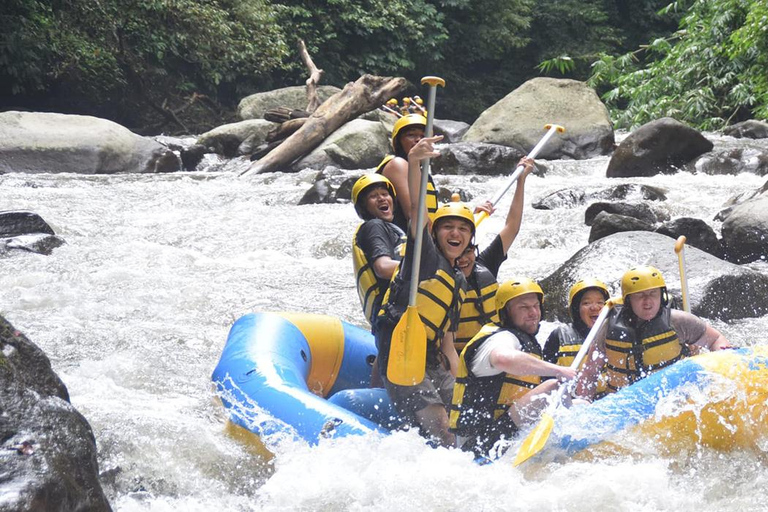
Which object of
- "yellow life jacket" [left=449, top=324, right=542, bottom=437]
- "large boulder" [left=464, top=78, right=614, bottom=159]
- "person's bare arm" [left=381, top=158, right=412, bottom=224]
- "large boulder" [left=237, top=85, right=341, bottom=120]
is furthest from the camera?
"large boulder" [left=237, top=85, right=341, bottom=120]

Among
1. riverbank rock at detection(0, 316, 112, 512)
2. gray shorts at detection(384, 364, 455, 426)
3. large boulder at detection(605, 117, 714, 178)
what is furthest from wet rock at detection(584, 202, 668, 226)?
riverbank rock at detection(0, 316, 112, 512)

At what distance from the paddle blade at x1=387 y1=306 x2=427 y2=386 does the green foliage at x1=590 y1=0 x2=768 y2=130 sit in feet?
36.4

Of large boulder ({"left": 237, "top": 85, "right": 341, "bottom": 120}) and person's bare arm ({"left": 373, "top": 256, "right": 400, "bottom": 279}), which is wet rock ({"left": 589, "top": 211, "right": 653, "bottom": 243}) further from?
large boulder ({"left": 237, "top": 85, "right": 341, "bottom": 120})

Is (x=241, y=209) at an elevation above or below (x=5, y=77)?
below

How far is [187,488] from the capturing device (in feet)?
11.3

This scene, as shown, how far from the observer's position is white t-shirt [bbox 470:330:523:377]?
3.40m

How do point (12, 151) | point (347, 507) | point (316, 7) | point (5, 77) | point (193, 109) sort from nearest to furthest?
1. point (347, 507)
2. point (12, 151)
3. point (5, 77)
4. point (193, 109)
5. point (316, 7)

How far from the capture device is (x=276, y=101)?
52.2 ft

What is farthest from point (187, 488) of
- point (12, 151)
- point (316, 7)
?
point (316, 7)

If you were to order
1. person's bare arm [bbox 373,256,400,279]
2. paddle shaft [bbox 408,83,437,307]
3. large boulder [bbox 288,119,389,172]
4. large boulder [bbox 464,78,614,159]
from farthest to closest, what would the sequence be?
large boulder [bbox 464,78,614,159]
large boulder [bbox 288,119,389,172]
person's bare arm [bbox 373,256,400,279]
paddle shaft [bbox 408,83,437,307]

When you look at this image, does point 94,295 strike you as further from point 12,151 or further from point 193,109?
point 193,109

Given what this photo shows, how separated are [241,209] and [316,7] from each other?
36.3 feet

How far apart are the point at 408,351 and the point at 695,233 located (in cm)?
434

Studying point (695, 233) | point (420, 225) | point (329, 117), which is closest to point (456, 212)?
point (420, 225)
